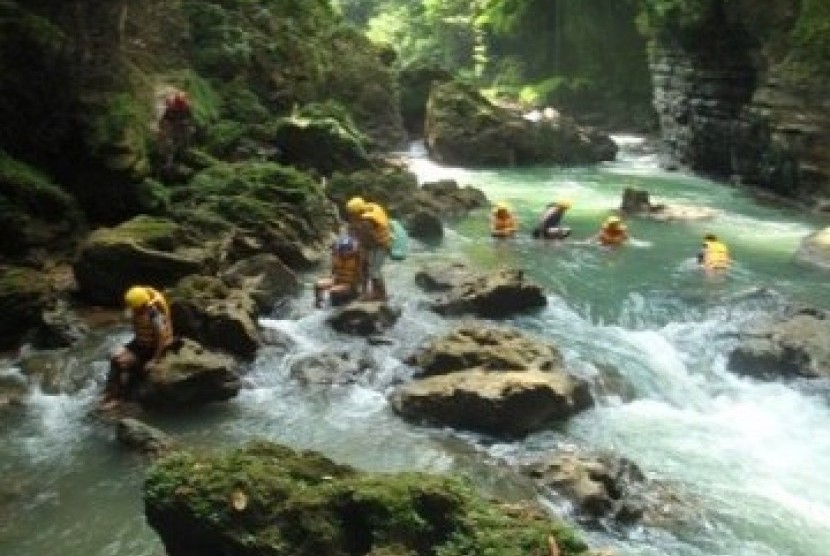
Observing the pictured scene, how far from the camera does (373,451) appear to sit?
1020cm

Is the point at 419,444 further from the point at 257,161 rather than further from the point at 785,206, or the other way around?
the point at 785,206

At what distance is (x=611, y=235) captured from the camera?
19.8 m

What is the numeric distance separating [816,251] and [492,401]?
10.5 m

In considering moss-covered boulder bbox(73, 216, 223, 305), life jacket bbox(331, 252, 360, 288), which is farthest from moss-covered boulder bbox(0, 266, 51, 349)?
life jacket bbox(331, 252, 360, 288)

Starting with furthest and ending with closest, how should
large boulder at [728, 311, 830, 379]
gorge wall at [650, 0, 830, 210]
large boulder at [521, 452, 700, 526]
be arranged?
gorge wall at [650, 0, 830, 210] → large boulder at [728, 311, 830, 379] → large boulder at [521, 452, 700, 526]

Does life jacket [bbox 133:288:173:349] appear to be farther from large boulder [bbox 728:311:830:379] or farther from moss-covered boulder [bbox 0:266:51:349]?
large boulder [bbox 728:311:830:379]

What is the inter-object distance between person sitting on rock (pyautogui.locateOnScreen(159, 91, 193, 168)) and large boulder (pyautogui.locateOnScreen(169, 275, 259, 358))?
5884mm

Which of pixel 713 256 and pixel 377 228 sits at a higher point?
pixel 377 228

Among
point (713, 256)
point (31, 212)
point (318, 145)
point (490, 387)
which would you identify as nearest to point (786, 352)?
point (490, 387)

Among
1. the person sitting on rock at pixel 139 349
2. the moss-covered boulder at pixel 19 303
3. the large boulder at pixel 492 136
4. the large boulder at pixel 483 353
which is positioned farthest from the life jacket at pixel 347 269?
the large boulder at pixel 492 136

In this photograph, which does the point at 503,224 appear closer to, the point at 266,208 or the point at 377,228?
the point at 266,208

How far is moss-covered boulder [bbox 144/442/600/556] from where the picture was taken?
621 cm

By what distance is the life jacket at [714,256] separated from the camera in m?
17.7

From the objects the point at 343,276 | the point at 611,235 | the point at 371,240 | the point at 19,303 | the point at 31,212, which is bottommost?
the point at 611,235
